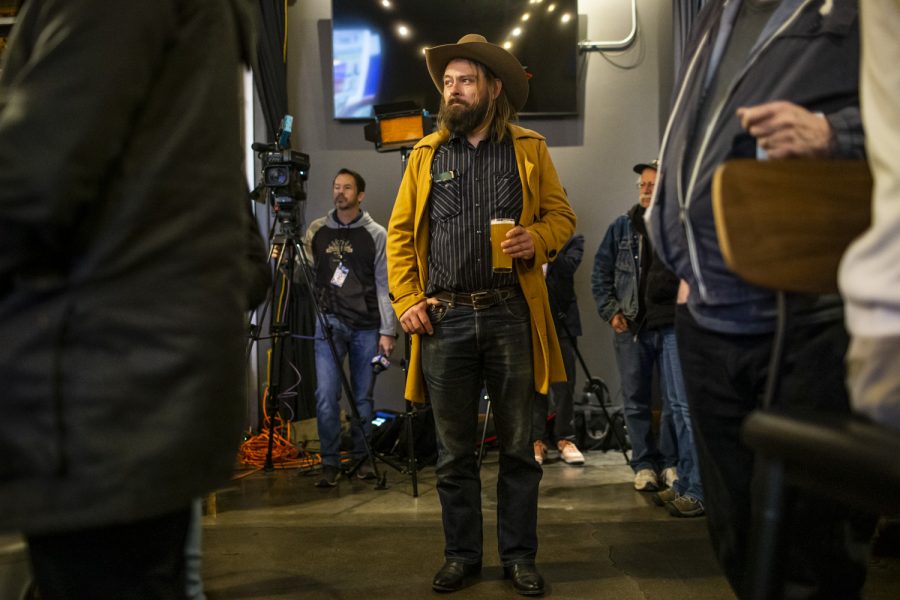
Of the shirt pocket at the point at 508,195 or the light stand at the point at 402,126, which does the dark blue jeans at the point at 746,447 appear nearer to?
the shirt pocket at the point at 508,195

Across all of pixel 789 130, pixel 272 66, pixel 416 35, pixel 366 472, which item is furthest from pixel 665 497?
pixel 272 66

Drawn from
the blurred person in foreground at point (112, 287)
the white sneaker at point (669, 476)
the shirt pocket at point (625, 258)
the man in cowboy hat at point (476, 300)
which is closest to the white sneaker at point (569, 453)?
the white sneaker at point (669, 476)

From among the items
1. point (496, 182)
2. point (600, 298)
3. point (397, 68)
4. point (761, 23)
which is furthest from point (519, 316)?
point (397, 68)

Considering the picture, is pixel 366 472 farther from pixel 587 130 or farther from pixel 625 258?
pixel 587 130

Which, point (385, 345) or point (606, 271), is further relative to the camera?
point (606, 271)

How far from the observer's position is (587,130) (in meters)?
6.02

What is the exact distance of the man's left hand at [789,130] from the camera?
3.77 ft

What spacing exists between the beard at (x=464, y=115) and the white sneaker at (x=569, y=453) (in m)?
2.81

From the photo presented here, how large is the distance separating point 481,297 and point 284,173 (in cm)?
200

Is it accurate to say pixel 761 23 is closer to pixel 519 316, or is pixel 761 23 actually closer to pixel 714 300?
pixel 714 300

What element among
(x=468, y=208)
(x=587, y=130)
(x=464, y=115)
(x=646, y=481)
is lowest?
(x=646, y=481)

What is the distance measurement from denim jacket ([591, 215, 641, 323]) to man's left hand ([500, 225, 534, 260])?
1.91 metres

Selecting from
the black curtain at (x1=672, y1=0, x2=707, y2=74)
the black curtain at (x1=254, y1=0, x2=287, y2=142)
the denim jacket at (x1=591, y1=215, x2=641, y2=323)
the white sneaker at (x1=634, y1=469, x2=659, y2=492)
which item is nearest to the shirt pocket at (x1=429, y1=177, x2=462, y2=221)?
the denim jacket at (x1=591, y1=215, x2=641, y2=323)

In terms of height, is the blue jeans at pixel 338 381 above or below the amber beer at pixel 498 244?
below
